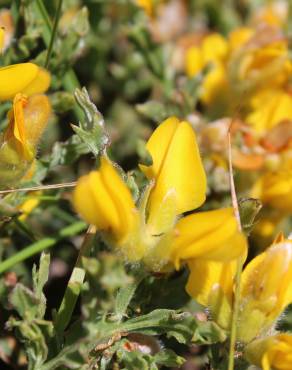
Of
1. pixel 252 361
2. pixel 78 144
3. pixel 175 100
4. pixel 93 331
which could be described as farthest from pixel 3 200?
pixel 175 100

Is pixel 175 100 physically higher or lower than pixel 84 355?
lower

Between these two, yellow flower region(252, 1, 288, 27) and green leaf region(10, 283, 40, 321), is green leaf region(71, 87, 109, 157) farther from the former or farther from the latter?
yellow flower region(252, 1, 288, 27)

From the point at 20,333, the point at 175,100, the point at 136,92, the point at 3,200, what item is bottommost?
the point at 136,92

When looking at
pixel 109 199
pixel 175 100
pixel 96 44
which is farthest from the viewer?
pixel 96 44

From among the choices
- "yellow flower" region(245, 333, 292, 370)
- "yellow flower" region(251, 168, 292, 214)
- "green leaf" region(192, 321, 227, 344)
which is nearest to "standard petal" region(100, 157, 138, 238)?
"green leaf" region(192, 321, 227, 344)

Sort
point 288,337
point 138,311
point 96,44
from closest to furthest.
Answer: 1. point 288,337
2. point 138,311
3. point 96,44

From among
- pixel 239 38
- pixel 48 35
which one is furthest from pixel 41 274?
pixel 239 38

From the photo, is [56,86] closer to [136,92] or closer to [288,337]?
[136,92]
